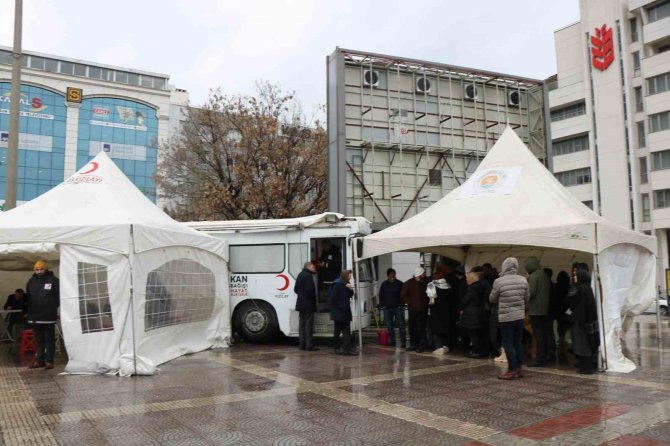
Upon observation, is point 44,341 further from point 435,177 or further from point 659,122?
point 659,122

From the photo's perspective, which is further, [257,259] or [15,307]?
[15,307]

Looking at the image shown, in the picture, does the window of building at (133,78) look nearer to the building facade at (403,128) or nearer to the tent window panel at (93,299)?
the building facade at (403,128)

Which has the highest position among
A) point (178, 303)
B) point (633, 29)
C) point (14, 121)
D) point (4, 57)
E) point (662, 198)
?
point (4, 57)

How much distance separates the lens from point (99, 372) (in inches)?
337

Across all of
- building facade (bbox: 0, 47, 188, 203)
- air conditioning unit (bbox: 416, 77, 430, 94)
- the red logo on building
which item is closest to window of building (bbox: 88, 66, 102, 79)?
building facade (bbox: 0, 47, 188, 203)

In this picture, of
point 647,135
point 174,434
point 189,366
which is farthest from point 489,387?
point 647,135

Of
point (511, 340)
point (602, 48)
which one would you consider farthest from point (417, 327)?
point (602, 48)

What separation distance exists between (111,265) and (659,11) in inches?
1688

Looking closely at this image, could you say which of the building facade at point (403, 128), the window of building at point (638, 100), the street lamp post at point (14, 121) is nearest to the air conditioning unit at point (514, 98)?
the building facade at point (403, 128)

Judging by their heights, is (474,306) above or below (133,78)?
below

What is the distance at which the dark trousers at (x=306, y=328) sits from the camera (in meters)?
11.0

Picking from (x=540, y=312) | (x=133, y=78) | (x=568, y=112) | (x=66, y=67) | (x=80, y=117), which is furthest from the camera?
(x=133, y=78)

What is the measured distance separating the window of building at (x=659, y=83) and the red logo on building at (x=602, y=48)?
170 inches

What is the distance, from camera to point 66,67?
58656 millimetres
